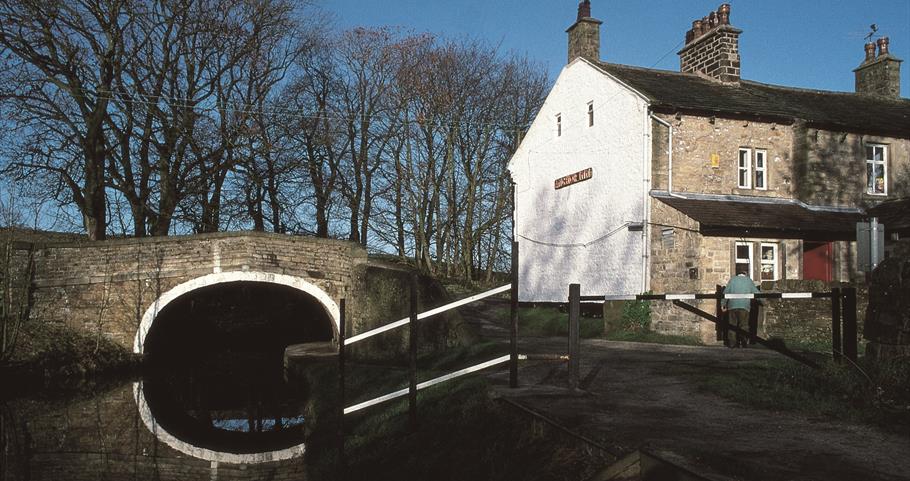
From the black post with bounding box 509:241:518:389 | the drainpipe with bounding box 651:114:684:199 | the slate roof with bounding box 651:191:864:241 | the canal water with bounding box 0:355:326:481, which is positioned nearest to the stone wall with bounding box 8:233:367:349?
the canal water with bounding box 0:355:326:481

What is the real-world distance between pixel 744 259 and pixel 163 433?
12.5m

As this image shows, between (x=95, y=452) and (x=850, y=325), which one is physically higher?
(x=850, y=325)

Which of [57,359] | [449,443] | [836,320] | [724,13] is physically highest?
[724,13]

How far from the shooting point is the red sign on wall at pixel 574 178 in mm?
19328

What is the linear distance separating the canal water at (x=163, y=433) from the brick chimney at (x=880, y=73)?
19.6 m

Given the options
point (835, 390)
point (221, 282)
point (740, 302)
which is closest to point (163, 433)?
point (221, 282)

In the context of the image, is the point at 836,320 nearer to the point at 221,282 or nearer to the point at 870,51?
the point at 221,282

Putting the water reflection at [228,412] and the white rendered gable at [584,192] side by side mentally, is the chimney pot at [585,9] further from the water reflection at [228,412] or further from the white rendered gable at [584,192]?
the water reflection at [228,412]

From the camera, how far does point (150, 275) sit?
691 inches

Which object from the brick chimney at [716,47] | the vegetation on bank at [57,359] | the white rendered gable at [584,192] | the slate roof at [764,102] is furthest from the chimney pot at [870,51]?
the vegetation on bank at [57,359]

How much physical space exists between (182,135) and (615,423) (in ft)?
64.7

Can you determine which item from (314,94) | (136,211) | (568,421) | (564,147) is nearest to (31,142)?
(136,211)

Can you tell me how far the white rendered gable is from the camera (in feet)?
55.8

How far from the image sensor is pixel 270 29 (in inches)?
962
